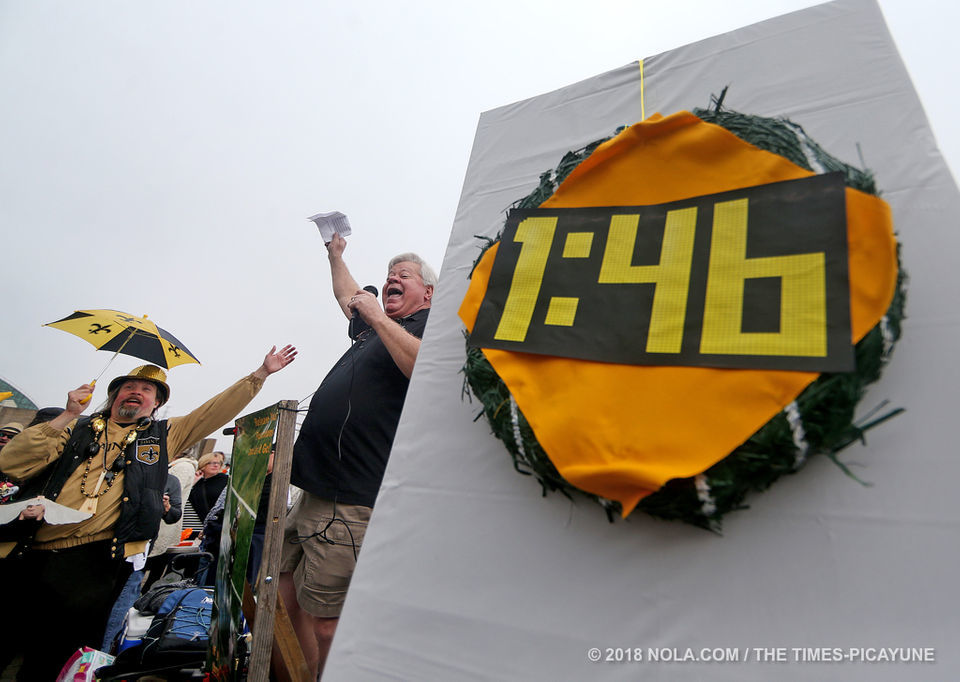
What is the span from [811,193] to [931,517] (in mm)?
585

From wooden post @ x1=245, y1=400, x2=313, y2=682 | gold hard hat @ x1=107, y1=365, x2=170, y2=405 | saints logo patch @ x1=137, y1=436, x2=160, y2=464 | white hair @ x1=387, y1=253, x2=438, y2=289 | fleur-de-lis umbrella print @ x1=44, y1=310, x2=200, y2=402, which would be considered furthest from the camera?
fleur-de-lis umbrella print @ x1=44, y1=310, x2=200, y2=402

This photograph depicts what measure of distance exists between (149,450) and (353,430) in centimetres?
167

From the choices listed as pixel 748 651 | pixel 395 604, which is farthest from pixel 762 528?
pixel 395 604

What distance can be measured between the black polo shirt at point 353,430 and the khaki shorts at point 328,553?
0.18 ft

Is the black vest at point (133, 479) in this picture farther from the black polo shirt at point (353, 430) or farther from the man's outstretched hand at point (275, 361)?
the black polo shirt at point (353, 430)

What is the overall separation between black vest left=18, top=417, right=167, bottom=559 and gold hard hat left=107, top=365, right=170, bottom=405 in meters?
0.27

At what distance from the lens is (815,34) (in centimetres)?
120

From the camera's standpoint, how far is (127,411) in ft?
9.18

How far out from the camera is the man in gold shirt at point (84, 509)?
228 cm

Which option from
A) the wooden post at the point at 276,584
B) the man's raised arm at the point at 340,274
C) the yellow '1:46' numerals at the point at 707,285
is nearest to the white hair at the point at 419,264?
the man's raised arm at the point at 340,274

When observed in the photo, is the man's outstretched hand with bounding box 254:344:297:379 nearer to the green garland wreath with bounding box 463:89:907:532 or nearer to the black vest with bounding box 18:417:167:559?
the black vest with bounding box 18:417:167:559

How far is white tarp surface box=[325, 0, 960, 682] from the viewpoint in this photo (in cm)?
77

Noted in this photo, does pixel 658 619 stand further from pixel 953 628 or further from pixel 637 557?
pixel 953 628

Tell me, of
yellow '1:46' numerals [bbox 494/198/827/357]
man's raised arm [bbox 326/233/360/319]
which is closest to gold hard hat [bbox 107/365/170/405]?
man's raised arm [bbox 326/233/360/319]
